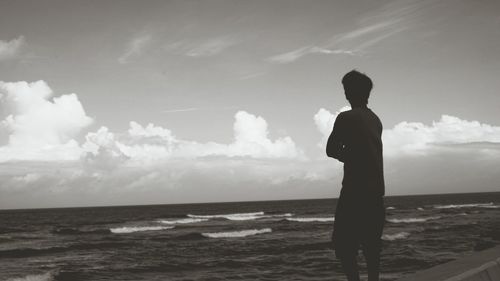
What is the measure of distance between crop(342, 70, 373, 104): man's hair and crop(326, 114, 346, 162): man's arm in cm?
28

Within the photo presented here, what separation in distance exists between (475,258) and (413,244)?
2006 cm

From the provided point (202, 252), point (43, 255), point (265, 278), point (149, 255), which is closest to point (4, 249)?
point (43, 255)

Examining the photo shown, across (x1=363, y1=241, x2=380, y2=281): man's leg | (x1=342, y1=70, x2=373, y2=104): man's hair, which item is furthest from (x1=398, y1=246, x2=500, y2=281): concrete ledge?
(x1=342, y1=70, x2=373, y2=104): man's hair

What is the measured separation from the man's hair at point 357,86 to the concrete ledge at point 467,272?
1.32 metres

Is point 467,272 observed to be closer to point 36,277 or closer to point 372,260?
point 372,260

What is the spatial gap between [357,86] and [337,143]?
50cm

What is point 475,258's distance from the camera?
11.2 ft

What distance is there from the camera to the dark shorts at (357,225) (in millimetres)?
3100

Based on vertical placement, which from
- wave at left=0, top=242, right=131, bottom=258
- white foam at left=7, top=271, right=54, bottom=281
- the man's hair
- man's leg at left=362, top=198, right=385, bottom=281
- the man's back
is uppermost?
the man's hair

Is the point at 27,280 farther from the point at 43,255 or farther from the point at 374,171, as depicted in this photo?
the point at 374,171

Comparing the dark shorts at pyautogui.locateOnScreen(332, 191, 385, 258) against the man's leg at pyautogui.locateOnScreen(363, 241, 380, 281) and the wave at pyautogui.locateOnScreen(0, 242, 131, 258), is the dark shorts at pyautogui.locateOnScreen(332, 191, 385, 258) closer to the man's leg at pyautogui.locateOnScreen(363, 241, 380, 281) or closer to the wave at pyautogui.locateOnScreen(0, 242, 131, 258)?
the man's leg at pyautogui.locateOnScreen(363, 241, 380, 281)

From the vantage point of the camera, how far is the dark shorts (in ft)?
10.2

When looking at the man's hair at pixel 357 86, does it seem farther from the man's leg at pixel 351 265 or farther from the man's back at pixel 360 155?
the man's leg at pixel 351 265

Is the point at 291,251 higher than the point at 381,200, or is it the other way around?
the point at 381,200
